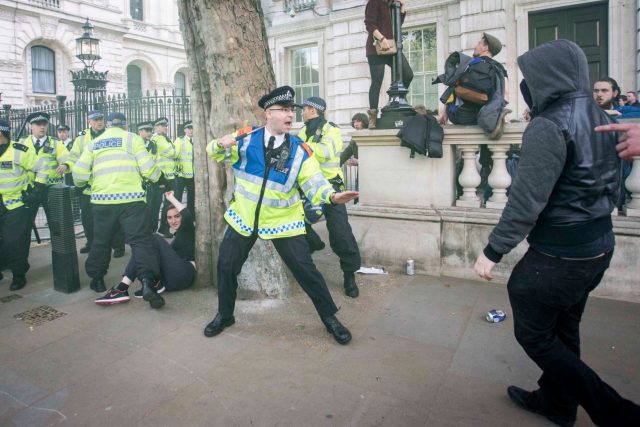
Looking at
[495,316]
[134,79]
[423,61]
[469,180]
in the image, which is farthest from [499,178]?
[134,79]

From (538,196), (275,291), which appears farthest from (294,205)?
(538,196)

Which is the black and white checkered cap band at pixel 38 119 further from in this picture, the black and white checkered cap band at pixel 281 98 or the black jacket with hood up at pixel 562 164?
the black jacket with hood up at pixel 562 164

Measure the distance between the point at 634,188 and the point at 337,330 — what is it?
3.27 meters

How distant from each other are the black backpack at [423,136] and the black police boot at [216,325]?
2.79 m

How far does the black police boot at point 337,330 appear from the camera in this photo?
3.64 meters

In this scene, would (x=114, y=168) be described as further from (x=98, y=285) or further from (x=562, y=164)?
(x=562, y=164)

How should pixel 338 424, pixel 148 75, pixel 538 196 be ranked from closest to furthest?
1. pixel 538 196
2. pixel 338 424
3. pixel 148 75

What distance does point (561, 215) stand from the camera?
234cm

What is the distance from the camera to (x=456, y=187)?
5.49 m

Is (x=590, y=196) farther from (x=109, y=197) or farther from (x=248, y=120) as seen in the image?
(x=109, y=197)

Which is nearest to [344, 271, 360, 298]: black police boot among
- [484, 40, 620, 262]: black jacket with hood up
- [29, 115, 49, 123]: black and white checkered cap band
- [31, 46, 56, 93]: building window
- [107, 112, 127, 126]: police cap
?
[484, 40, 620, 262]: black jacket with hood up

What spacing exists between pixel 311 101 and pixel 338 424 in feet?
12.0

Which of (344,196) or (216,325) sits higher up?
(344,196)

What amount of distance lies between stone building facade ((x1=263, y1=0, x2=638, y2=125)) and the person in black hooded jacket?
33.3 ft
